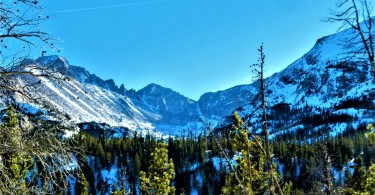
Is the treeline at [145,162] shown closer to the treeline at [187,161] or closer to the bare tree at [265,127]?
the treeline at [187,161]

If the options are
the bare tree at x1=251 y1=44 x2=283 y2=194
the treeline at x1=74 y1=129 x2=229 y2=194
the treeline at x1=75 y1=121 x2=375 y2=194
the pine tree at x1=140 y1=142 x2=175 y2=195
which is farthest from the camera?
the treeline at x1=74 y1=129 x2=229 y2=194

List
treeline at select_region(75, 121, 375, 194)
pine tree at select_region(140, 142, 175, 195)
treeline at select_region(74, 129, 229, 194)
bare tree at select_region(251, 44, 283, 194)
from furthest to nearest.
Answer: treeline at select_region(74, 129, 229, 194), treeline at select_region(75, 121, 375, 194), pine tree at select_region(140, 142, 175, 195), bare tree at select_region(251, 44, 283, 194)

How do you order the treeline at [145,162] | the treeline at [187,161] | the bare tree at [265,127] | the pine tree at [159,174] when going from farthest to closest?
the treeline at [145,162] → the treeline at [187,161] → the pine tree at [159,174] → the bare tree at [265,127]

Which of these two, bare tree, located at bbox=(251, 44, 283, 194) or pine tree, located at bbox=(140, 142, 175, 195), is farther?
pine tree, located at bbox=(140, 142, 175, 195)

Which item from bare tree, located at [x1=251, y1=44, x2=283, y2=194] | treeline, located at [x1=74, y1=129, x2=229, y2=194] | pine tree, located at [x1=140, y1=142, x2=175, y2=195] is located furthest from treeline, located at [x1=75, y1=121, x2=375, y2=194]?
bare tree, located at [x1=251, y1=44, x2=283, y2=194]

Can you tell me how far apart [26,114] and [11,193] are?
1.16 meters

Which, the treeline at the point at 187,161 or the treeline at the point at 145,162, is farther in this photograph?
the treeline at the point at 145,162

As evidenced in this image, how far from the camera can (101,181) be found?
141m

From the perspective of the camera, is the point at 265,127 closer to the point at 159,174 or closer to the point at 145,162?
the point at 159,174

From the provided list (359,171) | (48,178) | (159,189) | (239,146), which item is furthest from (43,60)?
(359,171)

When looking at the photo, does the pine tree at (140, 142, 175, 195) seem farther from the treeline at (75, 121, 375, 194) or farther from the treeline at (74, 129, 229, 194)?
the treeline at (74, 129, 229, 194)

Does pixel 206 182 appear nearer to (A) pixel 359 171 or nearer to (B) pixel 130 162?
(B) pixel 130 162

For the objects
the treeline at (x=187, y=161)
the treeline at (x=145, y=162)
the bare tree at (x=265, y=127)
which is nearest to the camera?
the bare tree at (x=265, y=127)

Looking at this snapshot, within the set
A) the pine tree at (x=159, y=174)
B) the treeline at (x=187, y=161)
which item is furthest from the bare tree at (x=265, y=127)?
the treeline at (x=187, y=161)
